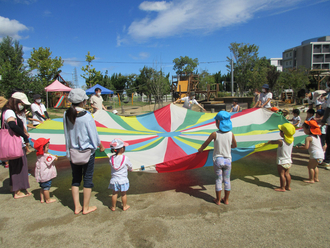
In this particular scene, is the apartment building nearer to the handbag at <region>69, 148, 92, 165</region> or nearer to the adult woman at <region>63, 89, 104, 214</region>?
the adult woman at <region>63, 89, 104, 214</region>

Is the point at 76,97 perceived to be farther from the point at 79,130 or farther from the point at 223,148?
the point at 223,148

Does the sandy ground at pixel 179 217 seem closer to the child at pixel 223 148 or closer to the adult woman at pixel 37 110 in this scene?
the child at pixel 223 148

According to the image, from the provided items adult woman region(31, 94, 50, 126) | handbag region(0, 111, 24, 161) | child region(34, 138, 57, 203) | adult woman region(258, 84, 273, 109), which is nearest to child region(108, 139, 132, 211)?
child region(34, 138, 57, 203)

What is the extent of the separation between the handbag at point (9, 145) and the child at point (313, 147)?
4207mm

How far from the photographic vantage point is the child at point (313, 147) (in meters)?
3.34

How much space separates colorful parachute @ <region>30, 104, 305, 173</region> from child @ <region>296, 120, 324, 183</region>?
0.22m

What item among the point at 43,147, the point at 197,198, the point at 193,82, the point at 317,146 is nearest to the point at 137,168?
the point at 197,198

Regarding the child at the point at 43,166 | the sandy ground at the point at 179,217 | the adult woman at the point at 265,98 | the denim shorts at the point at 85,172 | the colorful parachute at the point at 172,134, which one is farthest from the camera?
the adult woman at the point at 265,98

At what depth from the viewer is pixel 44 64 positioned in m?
20.4

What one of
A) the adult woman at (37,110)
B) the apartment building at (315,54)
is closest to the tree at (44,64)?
the adult woman at (37,110)

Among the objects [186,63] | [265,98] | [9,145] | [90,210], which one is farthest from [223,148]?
[186,63]

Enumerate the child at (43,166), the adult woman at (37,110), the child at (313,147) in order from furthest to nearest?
the adult woman at (37,110) < the child at (313,147) < the child at (43,166)

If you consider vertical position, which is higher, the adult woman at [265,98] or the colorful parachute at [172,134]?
the adult woman at [265,98]

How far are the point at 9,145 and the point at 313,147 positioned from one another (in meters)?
4.45
